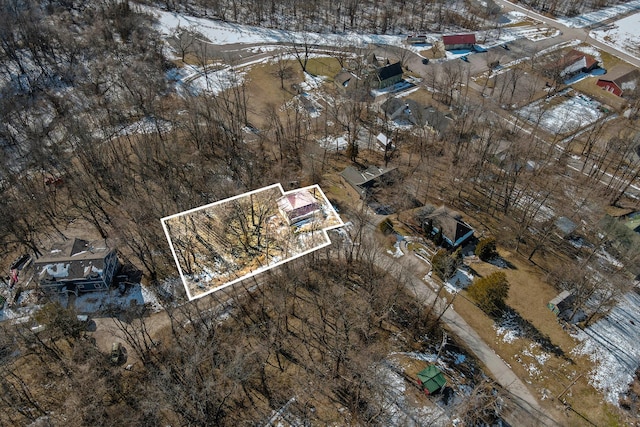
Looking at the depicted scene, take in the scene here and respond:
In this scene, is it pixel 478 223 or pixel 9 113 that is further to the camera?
pixel 9 113

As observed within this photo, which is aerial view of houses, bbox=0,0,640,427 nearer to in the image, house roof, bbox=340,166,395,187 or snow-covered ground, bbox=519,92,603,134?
house roof, bbox=340,166,395,187

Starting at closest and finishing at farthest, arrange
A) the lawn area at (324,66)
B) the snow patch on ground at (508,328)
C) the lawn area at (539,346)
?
1. the lawn area at (539,346)
2. the snow patch on ground at (508,328)
3. the lawn area at (324,66)

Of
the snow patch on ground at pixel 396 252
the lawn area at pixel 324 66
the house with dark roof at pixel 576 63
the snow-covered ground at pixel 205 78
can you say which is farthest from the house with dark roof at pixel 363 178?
the house with dark roof at pixel 576 63

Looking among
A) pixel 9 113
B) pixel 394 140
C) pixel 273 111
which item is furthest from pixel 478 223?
pixel 9 113

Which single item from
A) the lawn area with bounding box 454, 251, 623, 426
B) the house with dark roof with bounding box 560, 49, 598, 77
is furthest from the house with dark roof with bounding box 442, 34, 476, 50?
the lawn area with bounding box 454, 251, 623, 426

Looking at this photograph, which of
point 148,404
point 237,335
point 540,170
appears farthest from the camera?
point 540,170

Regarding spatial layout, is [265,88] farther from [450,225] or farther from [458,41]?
[450,225]

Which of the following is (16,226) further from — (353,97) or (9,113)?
(353,97)

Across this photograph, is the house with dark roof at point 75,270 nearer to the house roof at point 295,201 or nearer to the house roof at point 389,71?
the house roof at point 295,201
